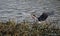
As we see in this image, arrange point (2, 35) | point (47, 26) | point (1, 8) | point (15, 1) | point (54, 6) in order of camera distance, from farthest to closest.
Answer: point (15, 1), point (54, 6), point (1, 8), point (47, 26), point (2, 35)

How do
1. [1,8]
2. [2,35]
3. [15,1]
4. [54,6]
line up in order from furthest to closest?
[15,1] → [54,6] → [1,8] → [2,35]

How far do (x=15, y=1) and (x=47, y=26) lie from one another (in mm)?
6262

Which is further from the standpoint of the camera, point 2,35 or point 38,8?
point 38,8

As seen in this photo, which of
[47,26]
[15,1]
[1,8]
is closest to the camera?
[47,26]

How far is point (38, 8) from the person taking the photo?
373 inches

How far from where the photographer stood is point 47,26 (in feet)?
15.5

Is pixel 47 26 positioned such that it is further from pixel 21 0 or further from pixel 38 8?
pixel 21 0

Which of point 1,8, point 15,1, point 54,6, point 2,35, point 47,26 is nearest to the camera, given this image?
point 2,35

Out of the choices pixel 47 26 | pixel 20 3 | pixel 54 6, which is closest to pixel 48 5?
pixel 54 6

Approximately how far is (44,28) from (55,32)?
0.80ft

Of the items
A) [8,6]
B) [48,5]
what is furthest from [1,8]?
[48,5]

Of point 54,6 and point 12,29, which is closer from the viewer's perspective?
A: point 12,29

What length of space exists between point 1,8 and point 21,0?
225 cm

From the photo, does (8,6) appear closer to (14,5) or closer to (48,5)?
(14,5)
